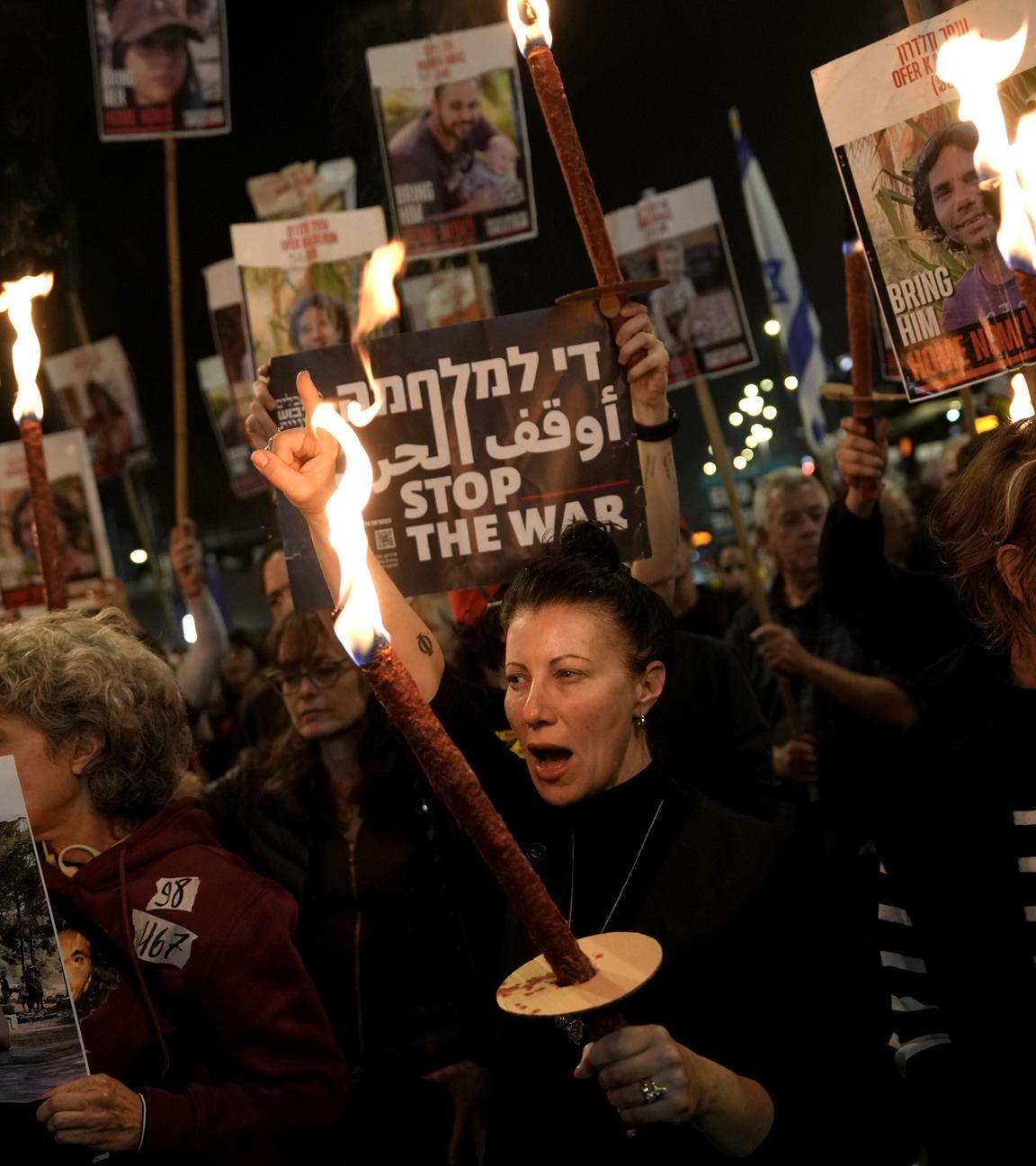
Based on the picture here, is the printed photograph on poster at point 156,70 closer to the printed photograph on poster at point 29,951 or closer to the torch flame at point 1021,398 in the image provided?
the torch flame at point 1021,398

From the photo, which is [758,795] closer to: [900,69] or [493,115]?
[900,69]

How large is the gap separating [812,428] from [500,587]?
421 centimetres

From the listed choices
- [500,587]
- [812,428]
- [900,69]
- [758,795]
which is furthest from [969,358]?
[812,428]

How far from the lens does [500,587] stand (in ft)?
11.8

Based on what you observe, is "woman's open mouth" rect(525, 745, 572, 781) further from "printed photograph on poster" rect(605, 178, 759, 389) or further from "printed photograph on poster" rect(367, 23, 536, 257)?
"printed photograph on poster" rect(605, 178, 759, 389)

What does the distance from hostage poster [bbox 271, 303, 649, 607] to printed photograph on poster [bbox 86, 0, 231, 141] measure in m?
3.85

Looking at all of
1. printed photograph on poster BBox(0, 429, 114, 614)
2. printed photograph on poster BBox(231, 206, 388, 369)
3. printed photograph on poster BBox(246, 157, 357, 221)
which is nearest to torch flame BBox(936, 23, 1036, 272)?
printed photograph on poster BBox(231, 206, 388, 369)

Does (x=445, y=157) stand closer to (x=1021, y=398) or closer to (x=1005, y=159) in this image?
(x=1021, y=398)

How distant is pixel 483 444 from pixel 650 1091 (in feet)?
6.47

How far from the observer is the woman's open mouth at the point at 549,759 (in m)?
2.18

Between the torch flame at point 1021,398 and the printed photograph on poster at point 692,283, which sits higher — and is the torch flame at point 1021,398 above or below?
below

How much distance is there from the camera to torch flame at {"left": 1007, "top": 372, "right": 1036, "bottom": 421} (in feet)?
9.68

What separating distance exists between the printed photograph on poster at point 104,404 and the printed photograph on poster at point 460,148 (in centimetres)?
331

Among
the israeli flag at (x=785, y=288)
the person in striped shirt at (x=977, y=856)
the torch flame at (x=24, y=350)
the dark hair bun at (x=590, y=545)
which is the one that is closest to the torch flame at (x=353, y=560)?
the dark hair bun at (x=590, y=545)
